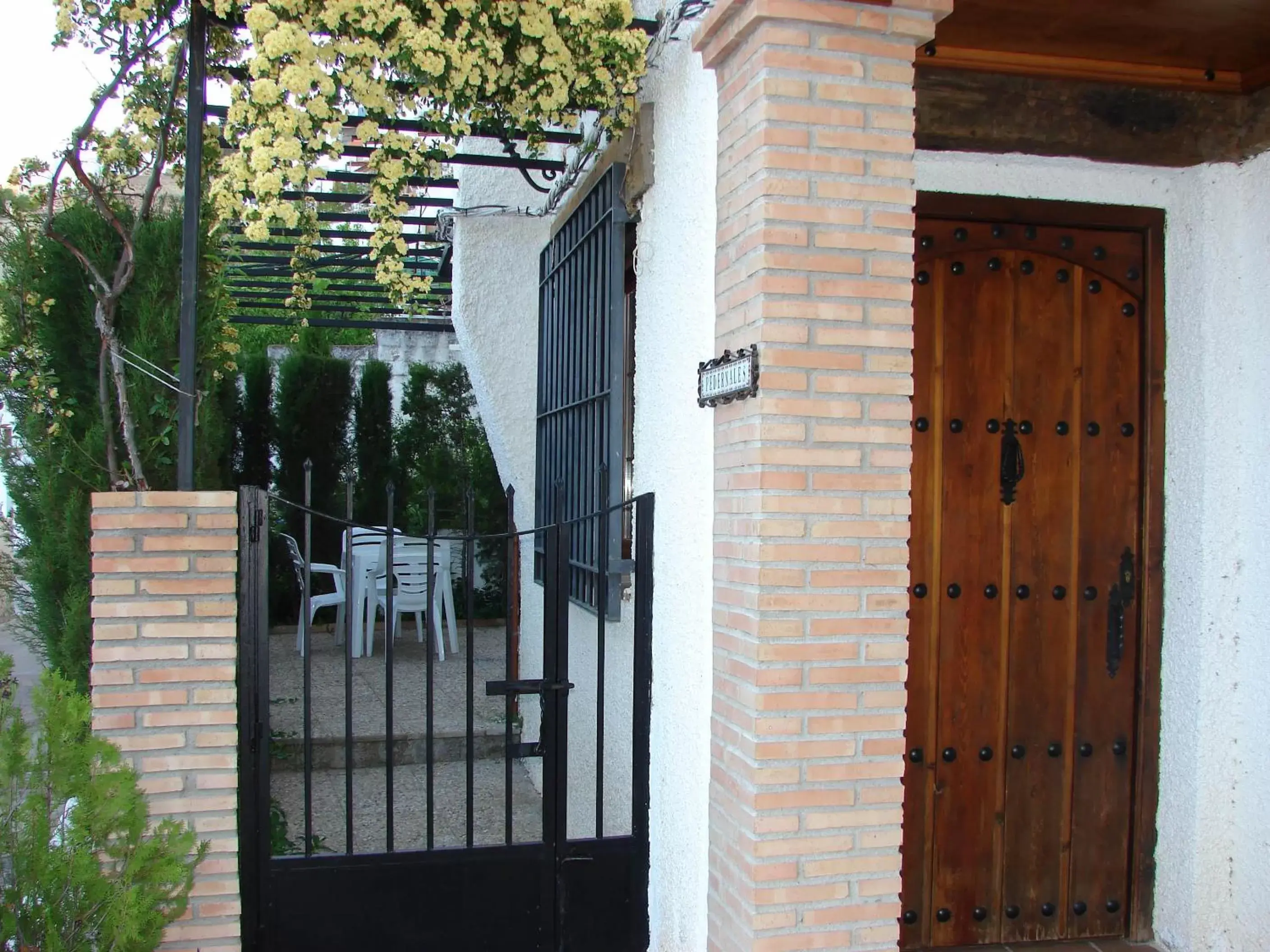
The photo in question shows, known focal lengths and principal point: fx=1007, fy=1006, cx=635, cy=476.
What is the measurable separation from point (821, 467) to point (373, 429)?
739 centimetres

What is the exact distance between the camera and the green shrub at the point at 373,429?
9094mm

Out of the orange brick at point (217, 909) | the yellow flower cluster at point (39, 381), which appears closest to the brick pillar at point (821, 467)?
the orange brick at point (217, 909)

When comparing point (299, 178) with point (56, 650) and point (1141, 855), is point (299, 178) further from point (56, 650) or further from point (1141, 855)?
point (1141, 855)

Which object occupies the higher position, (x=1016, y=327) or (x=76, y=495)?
(x=1016, y=327)

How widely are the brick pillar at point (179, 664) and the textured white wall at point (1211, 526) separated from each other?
2.33 m

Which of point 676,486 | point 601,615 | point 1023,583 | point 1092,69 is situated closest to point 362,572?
point 601,615

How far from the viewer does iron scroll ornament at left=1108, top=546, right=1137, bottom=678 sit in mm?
3160

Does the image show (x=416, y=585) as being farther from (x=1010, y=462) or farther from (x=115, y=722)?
(x=1010, y=462)

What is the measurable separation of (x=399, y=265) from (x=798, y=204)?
52.6 inches

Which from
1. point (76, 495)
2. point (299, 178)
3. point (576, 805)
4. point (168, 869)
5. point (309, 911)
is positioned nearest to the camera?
point (168, 869)

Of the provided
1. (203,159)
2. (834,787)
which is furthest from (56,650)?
(834,787)

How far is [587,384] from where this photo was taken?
13.3 ft

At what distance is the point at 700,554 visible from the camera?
2.74 meters

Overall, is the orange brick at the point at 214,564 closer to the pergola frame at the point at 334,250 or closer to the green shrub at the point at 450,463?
the pergola frame at the point at 334,250
